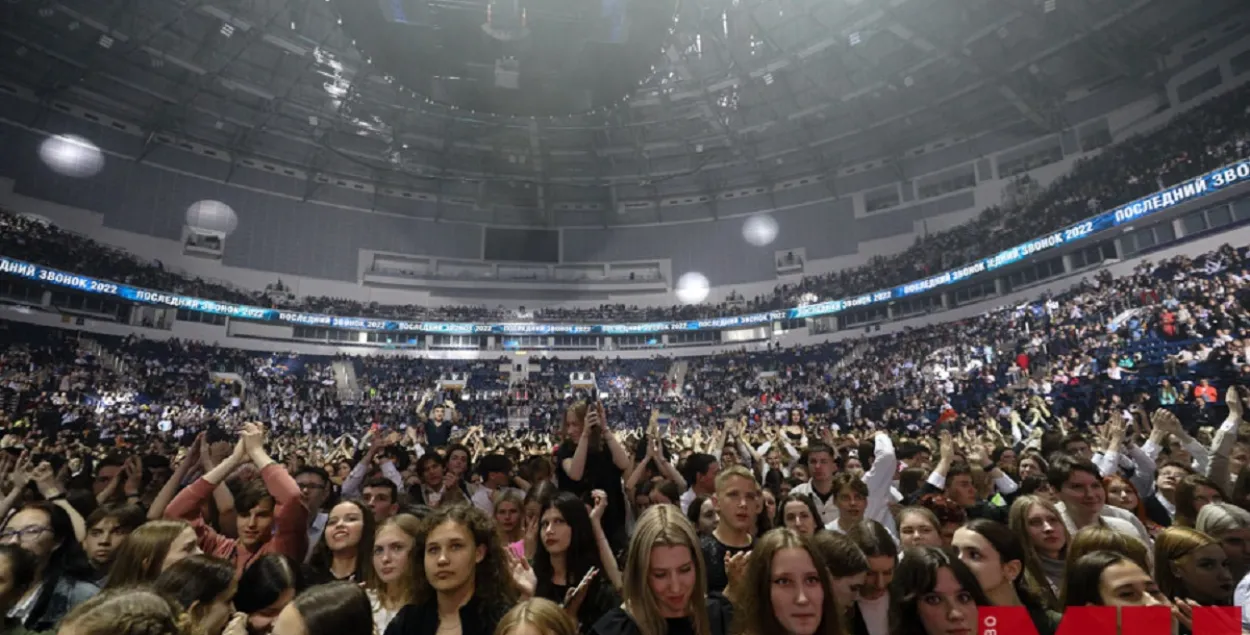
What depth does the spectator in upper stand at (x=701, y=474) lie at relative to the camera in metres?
5.45

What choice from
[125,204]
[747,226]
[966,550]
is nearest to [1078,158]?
[747,226]

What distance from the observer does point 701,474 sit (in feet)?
18.0

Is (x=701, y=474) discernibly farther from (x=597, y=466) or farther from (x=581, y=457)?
(x=581, y=457)

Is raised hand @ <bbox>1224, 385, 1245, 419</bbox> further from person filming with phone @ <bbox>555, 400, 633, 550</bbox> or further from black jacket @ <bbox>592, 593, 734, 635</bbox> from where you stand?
black jacket @ <bbox>592, 593, 734, 635</bbox>

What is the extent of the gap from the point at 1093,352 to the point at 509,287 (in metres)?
34.1

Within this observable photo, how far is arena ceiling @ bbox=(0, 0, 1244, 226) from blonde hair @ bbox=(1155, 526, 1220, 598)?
20.4 metres

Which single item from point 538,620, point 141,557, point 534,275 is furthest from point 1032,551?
point 534,275

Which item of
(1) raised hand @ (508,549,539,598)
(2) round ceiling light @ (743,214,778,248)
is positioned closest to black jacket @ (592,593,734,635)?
(1) raised hand @ (508,549,539,598)

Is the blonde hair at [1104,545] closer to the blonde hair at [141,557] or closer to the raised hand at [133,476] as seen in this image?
the blonde hair at [141,557]

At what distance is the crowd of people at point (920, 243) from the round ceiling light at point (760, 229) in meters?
3.58

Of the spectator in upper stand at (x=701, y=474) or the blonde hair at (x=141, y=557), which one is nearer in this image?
the blonde hair at (x=141, y=557)

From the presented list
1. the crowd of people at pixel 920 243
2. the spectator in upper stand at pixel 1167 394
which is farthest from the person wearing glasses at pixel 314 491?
the crowd of people at pixel 920 243

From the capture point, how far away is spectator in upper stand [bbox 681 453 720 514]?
545cm

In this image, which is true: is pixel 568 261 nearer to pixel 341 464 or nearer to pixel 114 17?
pixel 114 17
